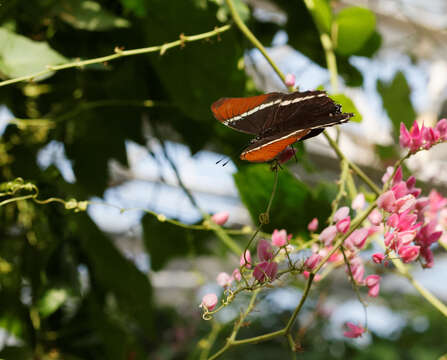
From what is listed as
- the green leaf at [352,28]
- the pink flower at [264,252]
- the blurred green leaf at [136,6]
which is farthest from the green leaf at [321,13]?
the pink flower at [264,252]

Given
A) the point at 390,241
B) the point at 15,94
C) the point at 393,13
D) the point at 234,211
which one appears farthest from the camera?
the point at 234,211

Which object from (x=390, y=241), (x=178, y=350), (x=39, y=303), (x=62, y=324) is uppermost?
(x=390, y=241)

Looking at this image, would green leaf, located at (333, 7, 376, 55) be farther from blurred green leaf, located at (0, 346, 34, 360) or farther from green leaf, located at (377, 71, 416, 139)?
blurred green leaf, located at (0, 346, 34, 360)

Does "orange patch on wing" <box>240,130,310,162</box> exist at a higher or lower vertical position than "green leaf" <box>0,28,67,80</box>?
higher

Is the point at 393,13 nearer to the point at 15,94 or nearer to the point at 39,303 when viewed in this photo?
the point at 15,94

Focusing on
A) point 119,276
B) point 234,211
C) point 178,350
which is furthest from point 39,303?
point 234,211

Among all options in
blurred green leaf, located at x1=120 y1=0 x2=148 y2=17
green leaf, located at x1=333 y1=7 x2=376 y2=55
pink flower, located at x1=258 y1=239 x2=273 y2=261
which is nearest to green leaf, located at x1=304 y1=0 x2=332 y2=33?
green leaf, located at x1=333 y1=7 x2=376 y2=55
